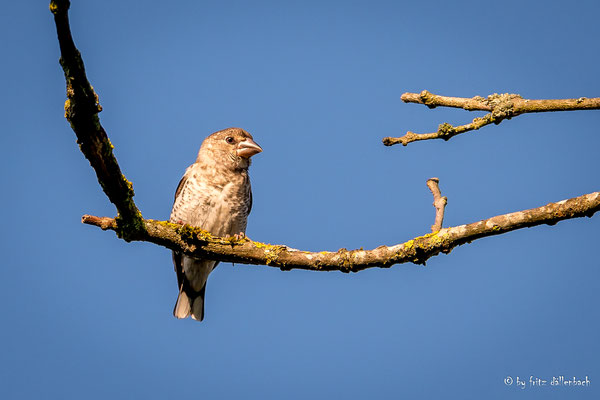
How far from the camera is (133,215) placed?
4820mm

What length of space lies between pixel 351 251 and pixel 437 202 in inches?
30.9

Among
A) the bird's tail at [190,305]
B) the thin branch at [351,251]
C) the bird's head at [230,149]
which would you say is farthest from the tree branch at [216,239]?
the bird's tail at [190,305]

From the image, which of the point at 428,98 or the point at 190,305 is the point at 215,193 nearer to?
the point at 190,305

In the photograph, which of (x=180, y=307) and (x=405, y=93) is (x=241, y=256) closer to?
(x=405, y=93)

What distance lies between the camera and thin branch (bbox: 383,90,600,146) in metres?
3.93

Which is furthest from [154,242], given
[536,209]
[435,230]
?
[536,209]

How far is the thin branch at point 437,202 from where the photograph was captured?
4.57m

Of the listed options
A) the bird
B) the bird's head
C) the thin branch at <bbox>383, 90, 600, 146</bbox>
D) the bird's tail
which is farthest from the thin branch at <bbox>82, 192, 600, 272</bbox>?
the bird's tail

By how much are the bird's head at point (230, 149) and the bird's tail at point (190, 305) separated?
6.86ft

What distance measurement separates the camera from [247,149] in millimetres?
8875

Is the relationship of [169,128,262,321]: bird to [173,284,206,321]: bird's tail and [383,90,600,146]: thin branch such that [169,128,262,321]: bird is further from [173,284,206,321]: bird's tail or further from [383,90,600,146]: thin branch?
[383,90,600,146]: thin branch

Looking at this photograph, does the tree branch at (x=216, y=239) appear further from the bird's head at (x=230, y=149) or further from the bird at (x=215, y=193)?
the bird's head at (x=230, y=149)

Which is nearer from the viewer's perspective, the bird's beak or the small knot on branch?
the small knot on branch

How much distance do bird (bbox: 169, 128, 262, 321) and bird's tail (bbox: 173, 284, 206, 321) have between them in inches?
6.7
